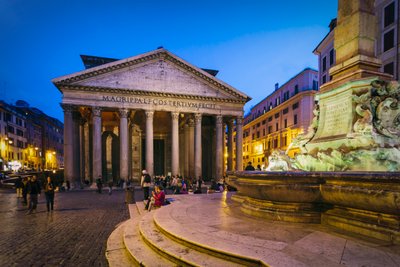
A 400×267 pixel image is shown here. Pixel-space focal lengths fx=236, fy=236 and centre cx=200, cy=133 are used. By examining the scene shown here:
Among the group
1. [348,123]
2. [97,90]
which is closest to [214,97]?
[97,90]

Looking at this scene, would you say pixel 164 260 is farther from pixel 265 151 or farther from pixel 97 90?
pixel 265 151

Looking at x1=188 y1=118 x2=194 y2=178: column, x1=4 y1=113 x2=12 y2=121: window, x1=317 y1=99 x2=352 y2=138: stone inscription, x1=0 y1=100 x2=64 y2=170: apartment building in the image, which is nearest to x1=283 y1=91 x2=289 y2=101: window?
x1=188 y1=118 x2=194 y2=178: column

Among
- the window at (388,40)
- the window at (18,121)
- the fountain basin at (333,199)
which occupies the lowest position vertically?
the fountain basin at (333,199)

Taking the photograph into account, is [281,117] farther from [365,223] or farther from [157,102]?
[365,223]

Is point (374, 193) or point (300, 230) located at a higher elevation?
point (374, 193)

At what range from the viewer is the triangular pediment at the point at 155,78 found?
24047 millimetres

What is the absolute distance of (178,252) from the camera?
3.51m

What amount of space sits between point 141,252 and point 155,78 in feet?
78.7

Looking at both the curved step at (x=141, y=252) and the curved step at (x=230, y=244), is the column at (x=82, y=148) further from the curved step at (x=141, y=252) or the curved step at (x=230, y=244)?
the curved step at (x=230, y=244)

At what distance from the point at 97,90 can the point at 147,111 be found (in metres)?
5.38

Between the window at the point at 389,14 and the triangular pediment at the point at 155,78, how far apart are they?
14458mm

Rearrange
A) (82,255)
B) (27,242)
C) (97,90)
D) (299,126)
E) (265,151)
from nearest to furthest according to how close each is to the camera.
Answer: (82,255) → (27,242) → (97,90) → (299,126) → (265,151)

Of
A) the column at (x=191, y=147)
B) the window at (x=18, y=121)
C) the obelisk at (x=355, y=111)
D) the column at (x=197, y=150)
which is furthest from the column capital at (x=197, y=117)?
the window at (x=18, y=121)

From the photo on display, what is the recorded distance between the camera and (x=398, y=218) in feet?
10.4
